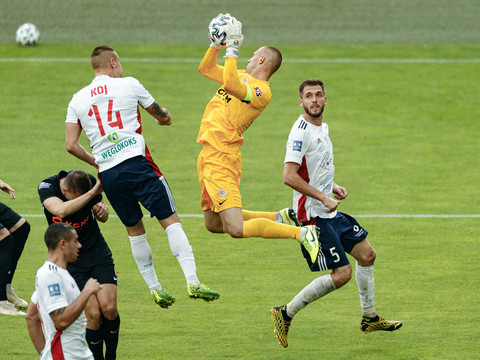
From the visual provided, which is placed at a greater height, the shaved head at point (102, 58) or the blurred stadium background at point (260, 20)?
the shaved head at point (102, 58)

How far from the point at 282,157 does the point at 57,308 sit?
1225 centimetres

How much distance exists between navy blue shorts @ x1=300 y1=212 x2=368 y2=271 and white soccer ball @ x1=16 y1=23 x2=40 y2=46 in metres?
17.8

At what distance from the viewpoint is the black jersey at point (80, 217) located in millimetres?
9312

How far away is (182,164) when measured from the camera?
746 inches

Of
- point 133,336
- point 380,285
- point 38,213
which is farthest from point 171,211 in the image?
point 38,213

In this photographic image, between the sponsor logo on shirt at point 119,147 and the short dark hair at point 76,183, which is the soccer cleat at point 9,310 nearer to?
the short dark hair at point 76,183

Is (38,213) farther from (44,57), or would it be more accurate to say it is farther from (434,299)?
(44,57)

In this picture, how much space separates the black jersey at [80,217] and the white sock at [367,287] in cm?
305

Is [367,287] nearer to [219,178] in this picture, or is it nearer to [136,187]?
[219,178]

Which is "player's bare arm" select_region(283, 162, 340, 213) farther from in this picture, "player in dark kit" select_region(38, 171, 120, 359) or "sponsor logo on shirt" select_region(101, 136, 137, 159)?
"player in dark kit" select_region(38, 171, 120, 359)

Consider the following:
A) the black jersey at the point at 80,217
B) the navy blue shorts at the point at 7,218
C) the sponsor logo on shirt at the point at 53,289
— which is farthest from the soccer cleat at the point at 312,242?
the navy blue shorts at the point at 7,218

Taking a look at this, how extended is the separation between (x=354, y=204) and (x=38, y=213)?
19.1ft

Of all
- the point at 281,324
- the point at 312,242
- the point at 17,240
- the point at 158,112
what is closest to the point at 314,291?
the point at 281,324

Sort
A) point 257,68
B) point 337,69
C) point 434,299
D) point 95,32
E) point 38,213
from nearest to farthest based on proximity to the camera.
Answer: point 257,68, point 434,299, point 38,213, point 337,69, point 95,32
